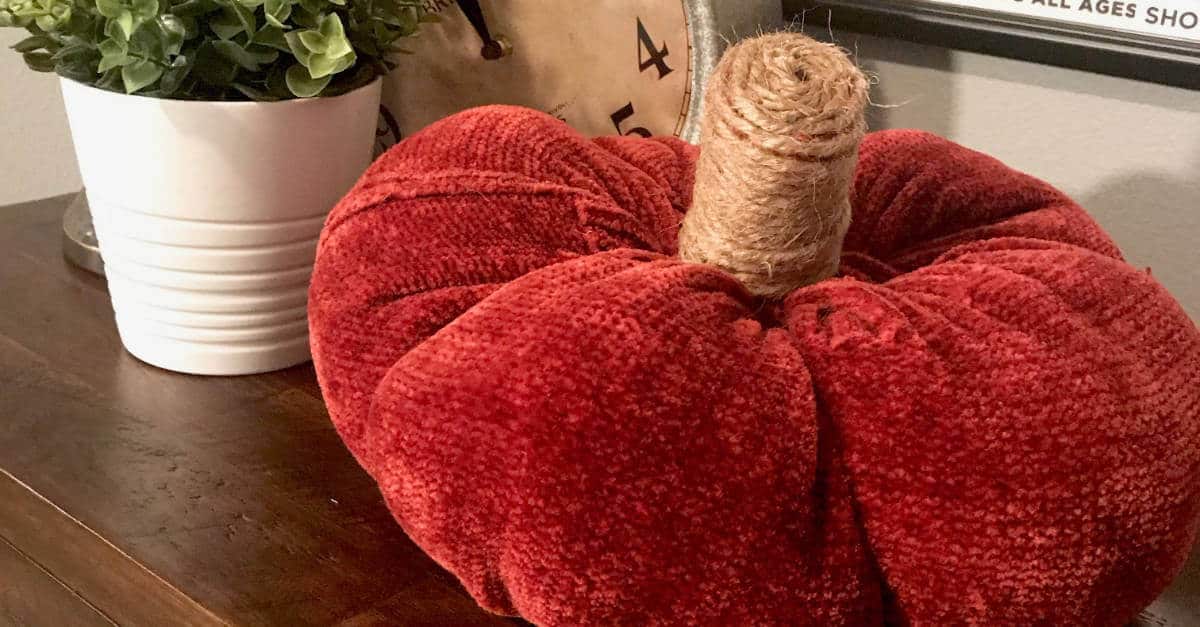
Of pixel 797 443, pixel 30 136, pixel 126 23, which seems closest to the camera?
pixel 797 443

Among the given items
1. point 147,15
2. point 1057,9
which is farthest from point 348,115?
point 1057,9

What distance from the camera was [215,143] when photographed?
1.85 ft

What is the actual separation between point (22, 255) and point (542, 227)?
56 cm

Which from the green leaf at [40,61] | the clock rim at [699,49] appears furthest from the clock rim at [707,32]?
the green leaf at [40,61]

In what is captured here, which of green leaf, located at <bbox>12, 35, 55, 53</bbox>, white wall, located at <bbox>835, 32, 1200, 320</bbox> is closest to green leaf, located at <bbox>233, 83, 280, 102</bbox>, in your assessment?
green leaf, located at <bbox>12, 35, 55, 53</bbox>

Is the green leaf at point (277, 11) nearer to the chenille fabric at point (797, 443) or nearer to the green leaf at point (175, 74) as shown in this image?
the green leaf at point (175, 74)

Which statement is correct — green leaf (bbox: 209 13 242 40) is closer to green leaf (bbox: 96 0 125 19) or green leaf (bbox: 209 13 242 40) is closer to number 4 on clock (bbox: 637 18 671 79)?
green leaf (bbox: 96 0 125 19)

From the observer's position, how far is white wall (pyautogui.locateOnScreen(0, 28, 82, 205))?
105cm

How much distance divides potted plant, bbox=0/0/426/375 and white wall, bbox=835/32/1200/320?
0.31m

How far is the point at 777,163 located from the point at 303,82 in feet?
0.93

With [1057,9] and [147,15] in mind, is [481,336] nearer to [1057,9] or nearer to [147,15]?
[147,15]

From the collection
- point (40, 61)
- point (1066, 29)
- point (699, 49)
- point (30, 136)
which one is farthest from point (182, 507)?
point (30, 136)

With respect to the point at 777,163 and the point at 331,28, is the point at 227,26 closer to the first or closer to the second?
the point at 331,28

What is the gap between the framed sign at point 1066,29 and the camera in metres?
0.57
